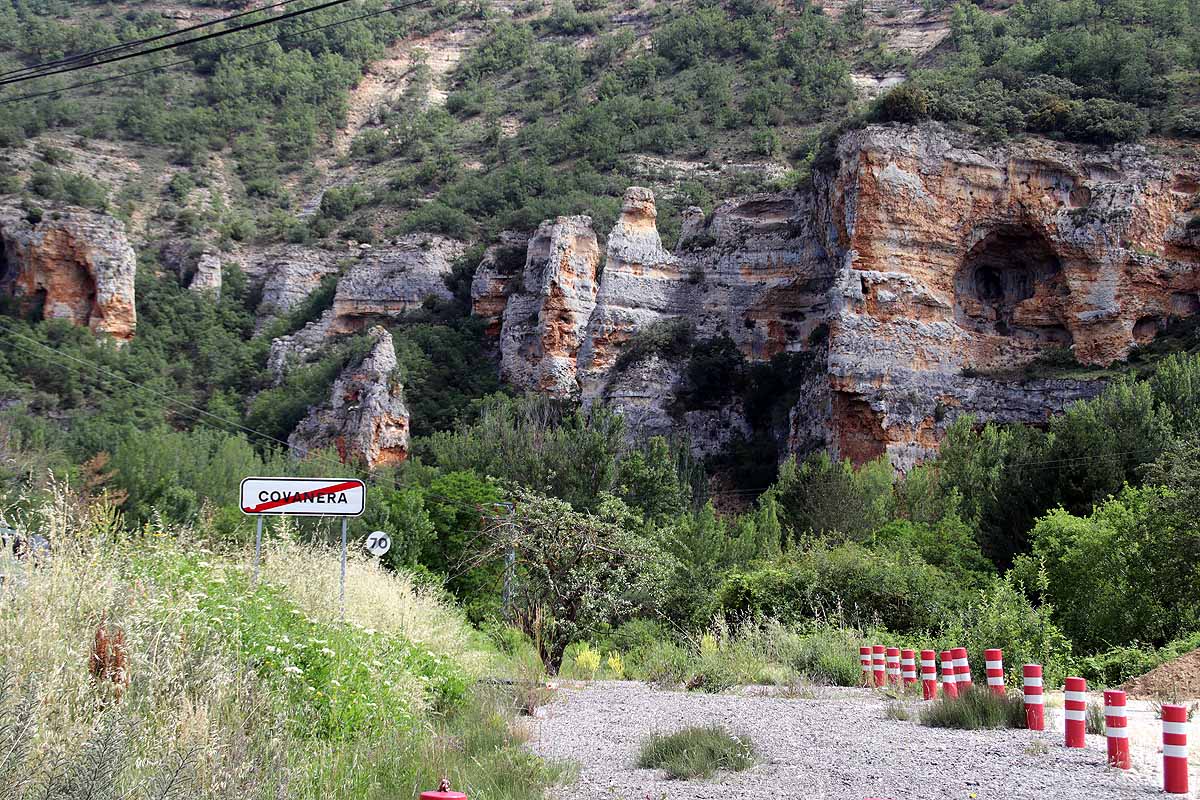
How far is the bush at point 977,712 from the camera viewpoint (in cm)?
959

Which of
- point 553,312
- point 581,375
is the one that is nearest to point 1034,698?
point 581,375

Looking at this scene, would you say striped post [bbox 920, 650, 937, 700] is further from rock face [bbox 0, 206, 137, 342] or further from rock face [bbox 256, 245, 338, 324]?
rock face [bbox 256, 245, 338, 324]

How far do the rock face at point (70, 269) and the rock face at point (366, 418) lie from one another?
16186 mm

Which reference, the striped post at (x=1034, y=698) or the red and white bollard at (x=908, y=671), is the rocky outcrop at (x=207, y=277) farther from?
the striped post at (x=1034, y=698)

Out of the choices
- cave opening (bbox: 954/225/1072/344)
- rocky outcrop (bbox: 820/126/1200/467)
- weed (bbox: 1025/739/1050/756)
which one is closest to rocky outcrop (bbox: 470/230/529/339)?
rocky outcrop (bbox: 820/126/1200/467)

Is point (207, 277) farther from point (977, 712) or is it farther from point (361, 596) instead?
point (977, 712)

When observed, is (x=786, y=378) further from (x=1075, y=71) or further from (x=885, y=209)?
(x=1075, y=71)

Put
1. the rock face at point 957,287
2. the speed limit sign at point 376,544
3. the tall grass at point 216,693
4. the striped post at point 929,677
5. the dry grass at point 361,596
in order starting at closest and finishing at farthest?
the tall grass at point 216,693 → the dry grass at point 361,596 → the striped post at point 929,677 → the speed limit sign at point 376,544 → the rock face at point 957,287

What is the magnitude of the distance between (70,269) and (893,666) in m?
55.8

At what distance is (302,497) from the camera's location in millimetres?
10102

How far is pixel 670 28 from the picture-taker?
94.0 m

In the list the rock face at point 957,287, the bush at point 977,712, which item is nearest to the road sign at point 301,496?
the bush at point 977,712

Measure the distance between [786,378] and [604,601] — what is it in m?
30.3

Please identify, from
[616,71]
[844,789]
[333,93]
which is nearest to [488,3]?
[333,93]
